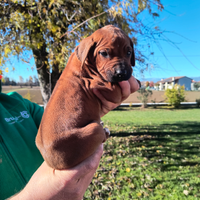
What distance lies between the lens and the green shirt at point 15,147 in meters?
1.76

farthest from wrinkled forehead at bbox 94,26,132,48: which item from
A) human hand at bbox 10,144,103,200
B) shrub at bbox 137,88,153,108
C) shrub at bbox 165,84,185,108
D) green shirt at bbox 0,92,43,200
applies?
shrub at bbox 165,84,185,108

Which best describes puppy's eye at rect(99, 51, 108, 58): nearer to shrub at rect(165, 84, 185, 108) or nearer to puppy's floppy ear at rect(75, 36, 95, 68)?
puppy's floppy ear at rect(75, 36, 95, 68)

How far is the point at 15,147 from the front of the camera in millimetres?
1963

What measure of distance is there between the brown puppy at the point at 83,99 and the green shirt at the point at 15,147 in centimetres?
56

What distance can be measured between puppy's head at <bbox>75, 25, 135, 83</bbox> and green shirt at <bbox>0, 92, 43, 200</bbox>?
4.05 ft

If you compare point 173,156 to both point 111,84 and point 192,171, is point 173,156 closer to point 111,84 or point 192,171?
point 192,171

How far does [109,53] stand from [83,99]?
1.60 ft

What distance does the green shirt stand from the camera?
1762 millimetres

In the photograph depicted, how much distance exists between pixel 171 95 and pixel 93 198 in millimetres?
27147

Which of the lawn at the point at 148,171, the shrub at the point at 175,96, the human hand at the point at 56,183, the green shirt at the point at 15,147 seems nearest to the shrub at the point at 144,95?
the shrub at the point at 175,96

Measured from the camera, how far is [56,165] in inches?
56.2

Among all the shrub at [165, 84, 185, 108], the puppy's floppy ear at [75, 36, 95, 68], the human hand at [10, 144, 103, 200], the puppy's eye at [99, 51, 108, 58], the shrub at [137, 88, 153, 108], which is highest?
the puppy's floppy ear at [75, 36, 95, 68]

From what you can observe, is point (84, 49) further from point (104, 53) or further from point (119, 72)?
point (119, 72)

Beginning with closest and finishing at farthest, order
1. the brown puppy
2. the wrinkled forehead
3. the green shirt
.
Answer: the brown puppy, the wrinkled forehead, the green shirt
